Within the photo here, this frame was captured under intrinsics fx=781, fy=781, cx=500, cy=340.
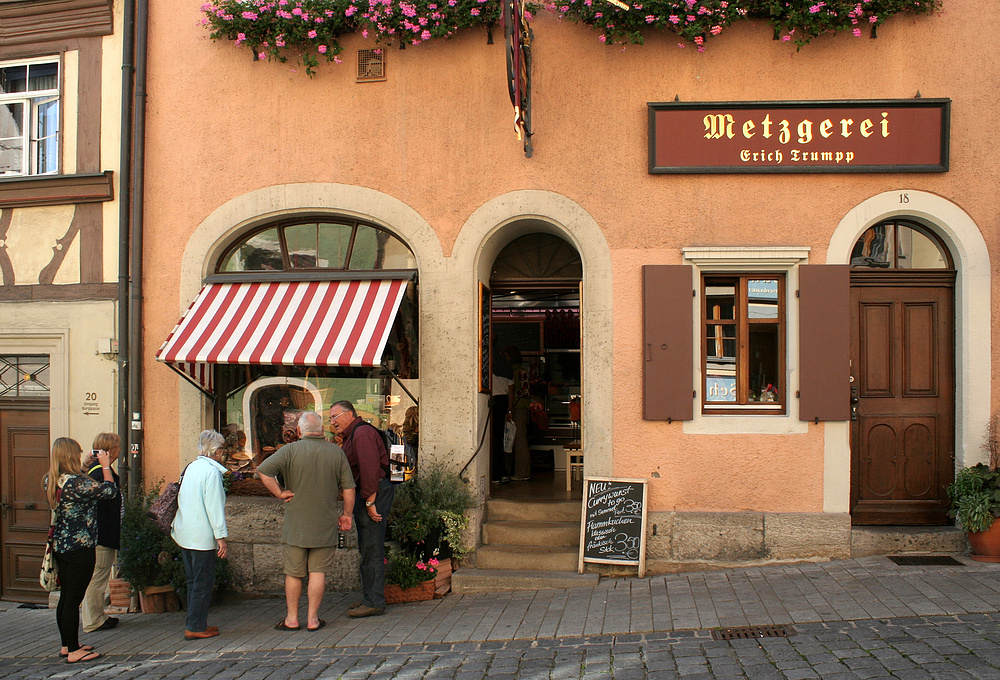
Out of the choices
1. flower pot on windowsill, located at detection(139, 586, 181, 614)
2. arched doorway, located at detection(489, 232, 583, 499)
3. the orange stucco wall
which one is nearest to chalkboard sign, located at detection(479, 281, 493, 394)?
arched doorway, located at detection(489, 232, 583, 499)

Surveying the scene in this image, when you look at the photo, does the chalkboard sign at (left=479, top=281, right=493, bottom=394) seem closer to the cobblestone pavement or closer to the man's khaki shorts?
the cobblestone pavement

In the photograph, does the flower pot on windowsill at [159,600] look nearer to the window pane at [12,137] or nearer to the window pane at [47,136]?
the window pane at [47,136]

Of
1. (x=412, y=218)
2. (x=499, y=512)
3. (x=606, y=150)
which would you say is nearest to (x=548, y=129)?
(x=606, y=150)

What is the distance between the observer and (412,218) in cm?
751

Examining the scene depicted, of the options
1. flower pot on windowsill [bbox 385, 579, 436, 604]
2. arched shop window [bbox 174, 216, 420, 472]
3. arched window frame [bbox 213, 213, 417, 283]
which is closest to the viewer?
flower pot on windowsill [bbox 385, 579, 436, 604]

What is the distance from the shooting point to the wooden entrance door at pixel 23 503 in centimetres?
845

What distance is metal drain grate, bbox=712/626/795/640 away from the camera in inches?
210

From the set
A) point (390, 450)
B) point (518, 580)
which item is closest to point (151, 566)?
point (390, 450)

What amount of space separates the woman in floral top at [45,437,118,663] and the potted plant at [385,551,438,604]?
228 cm

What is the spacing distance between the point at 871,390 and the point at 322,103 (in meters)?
5.93

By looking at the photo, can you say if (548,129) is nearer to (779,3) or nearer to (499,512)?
(779,3)

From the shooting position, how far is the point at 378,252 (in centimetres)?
781

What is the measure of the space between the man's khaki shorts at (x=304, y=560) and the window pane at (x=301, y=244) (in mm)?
3031

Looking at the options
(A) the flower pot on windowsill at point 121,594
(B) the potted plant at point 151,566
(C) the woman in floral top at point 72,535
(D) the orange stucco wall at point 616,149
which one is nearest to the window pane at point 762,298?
(D) the orange stucco wall at point 616,149
